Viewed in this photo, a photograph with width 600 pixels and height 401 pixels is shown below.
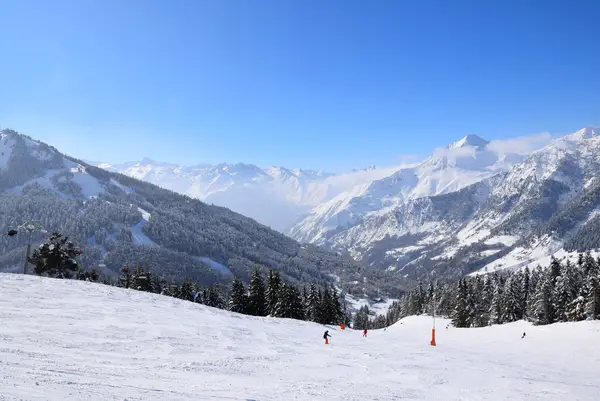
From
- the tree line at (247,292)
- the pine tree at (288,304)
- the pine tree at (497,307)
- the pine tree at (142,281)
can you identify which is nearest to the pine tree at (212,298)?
the tree line at (247,292)

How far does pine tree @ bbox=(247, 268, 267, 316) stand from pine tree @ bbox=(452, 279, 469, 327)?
4548 centimetres

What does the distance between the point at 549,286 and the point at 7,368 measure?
82610 millimetres

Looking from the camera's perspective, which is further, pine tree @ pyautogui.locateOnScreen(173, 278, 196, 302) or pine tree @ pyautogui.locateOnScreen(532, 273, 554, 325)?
pine tree @ pyautogui.locateOnScreen(173, 278, 196, 302)

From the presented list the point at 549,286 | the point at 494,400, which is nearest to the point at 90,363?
the point at 494,400

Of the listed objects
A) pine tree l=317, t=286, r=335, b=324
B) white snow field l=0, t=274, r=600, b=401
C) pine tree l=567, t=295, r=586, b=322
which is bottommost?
pine tree l=317, t=286, r=335, b=324

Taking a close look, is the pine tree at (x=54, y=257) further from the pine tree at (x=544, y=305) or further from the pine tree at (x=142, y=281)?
the pine tree at (x=544, y=305)

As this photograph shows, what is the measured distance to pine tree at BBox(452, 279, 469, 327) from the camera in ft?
291

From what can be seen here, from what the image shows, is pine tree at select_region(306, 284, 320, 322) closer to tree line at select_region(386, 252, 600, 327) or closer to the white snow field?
tree line at select_region(386, 252, 600, 327)

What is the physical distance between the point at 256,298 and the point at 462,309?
1879 inches

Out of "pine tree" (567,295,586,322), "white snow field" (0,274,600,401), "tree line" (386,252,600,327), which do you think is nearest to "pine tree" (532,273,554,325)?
"tree line" (386,252,600,327)

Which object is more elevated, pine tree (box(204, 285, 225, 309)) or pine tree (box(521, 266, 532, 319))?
pine tree (box(521, 266, 532, 319))

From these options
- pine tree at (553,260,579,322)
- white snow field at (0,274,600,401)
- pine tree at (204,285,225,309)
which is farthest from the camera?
pine tree at (204,285,225,309)

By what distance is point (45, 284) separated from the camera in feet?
132

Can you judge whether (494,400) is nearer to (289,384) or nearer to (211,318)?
(289,384)
